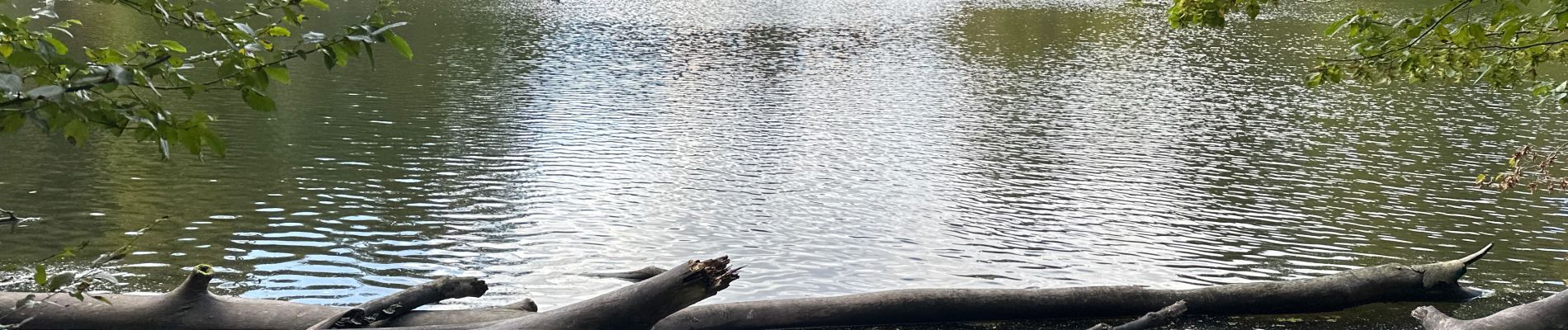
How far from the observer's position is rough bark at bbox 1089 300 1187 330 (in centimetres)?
1061

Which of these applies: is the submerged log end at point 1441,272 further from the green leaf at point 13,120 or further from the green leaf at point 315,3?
the green leaf at point 13,120

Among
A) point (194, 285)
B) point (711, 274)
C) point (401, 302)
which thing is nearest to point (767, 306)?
point (711, 274)

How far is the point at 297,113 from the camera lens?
82.2 feet

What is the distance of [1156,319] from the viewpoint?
1092 cm

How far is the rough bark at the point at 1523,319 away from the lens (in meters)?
10.8

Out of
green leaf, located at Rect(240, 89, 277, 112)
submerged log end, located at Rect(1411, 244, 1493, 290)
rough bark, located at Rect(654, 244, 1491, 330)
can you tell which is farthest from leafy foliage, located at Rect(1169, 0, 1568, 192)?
green leaf, located at Rect(240, 89, 277, 112)

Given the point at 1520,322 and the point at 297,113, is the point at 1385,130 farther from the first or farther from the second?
the point at 297,113

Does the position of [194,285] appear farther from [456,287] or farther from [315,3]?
[315,3]

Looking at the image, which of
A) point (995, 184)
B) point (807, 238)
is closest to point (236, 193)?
point (807, 238)

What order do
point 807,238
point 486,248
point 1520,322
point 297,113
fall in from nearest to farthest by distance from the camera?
point 1520,322
point 486,248
point 807,238
point 297,113

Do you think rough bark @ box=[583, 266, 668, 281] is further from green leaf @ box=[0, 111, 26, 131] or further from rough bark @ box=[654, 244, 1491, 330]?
green leaf @ box=[0, 111, 26, 131]

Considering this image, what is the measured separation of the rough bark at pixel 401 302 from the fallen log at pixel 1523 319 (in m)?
8.18

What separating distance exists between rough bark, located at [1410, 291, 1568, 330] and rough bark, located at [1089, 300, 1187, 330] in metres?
2.21

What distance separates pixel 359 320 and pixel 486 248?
19.3 feet
